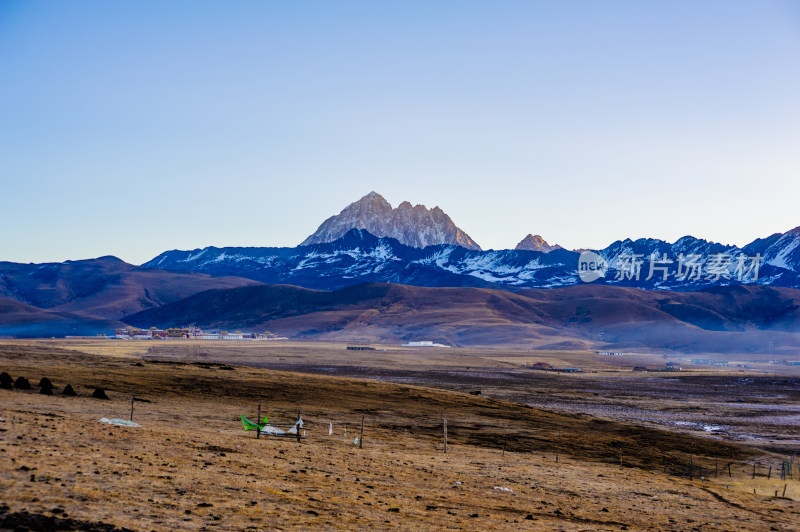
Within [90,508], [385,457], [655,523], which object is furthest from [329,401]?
[90,508]

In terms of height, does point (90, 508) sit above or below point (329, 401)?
above

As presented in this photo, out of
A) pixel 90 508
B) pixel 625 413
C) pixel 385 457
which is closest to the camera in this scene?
pixel 90 508

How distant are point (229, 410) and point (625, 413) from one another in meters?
41.5

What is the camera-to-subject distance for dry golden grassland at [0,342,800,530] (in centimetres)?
1927

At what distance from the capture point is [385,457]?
33094mm

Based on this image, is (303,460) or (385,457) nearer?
(303,460)

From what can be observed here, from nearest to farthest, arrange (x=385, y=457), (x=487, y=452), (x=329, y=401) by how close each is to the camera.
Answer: (x=385, y=457) → (x=487, y=452) → (x=329, y=401)

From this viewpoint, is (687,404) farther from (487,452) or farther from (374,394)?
(487,452)

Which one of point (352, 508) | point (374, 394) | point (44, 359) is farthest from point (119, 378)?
point (352, 508)

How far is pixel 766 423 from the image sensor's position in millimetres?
69625

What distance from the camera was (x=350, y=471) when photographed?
27.9m

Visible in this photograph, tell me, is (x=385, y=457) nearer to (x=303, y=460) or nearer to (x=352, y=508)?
(x=303, y=460)

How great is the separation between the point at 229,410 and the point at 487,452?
18838mm

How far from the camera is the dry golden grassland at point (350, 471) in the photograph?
19.3m
